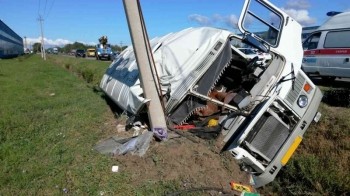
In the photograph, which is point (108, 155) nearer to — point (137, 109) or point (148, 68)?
point (137, 109)

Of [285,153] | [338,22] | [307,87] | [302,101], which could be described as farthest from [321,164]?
[338,22]

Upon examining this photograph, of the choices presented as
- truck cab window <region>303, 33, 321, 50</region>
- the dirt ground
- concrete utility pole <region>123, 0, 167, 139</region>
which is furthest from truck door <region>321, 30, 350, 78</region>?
concrete utility pole <region>123, 0, 167, 139</region>

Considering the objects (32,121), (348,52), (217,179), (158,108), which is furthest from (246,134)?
(348,52)

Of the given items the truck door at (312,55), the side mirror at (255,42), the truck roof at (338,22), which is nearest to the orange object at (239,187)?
the side mirror at (255,42)

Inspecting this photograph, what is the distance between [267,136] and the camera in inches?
206

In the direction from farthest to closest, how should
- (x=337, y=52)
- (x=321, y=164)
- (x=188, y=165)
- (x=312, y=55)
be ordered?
(x=312, y=55), (x=337, y=52), (x=321, y=164), (x=188, y=165)

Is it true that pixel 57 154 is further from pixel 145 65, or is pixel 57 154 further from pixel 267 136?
pixel 267 136

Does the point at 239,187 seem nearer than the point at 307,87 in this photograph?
Yes

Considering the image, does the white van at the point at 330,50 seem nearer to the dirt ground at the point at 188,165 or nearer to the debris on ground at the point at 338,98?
the debris on ground at the point at 338,98

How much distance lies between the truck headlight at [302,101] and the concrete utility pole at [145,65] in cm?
207

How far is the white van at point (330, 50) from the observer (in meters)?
11.3

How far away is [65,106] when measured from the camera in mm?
10219

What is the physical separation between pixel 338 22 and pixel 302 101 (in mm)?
7507

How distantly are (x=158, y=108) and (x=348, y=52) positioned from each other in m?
7.90
